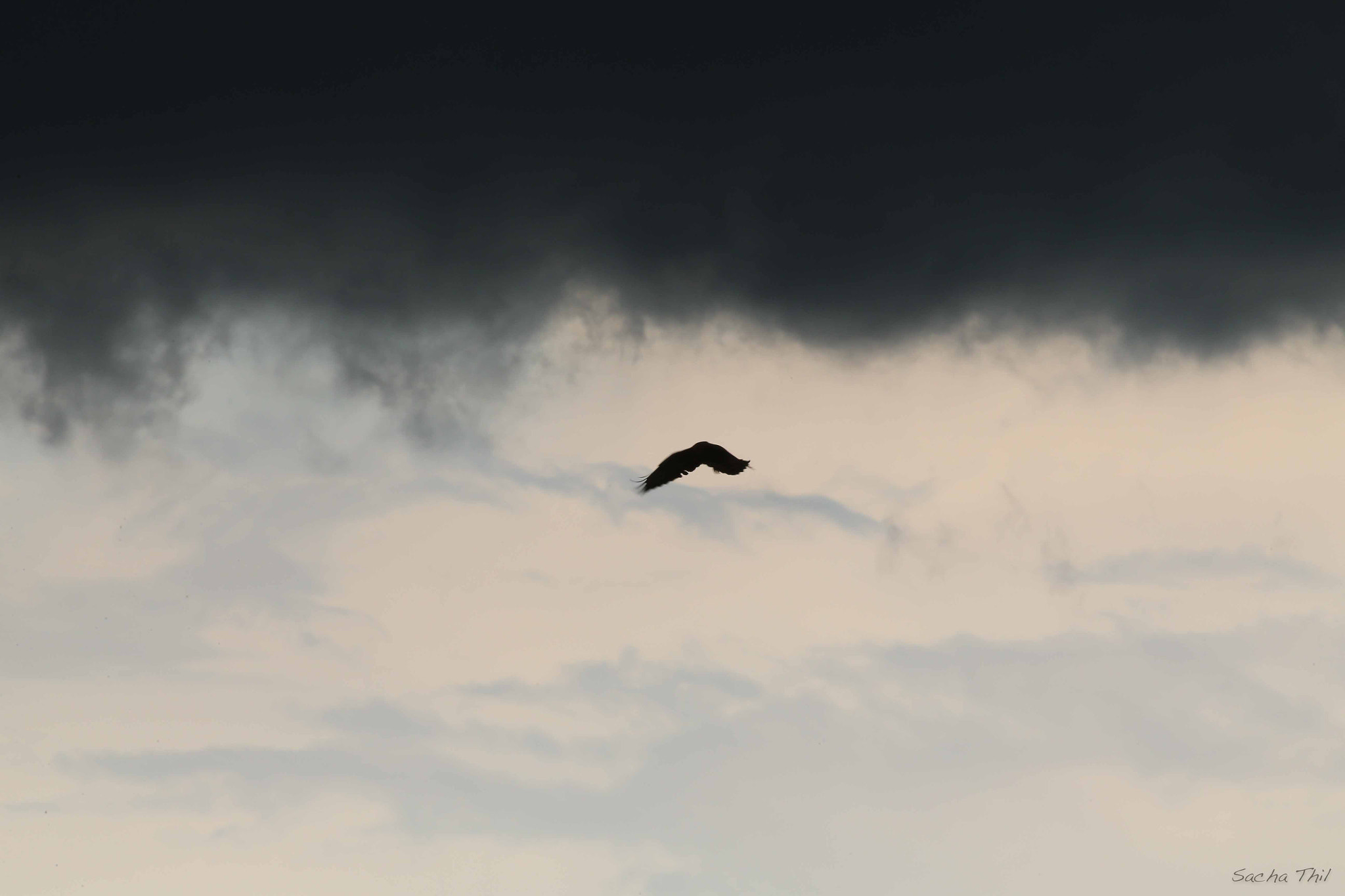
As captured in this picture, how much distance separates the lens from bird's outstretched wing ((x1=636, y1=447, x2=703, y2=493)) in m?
79.4

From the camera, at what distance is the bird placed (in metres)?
77.3

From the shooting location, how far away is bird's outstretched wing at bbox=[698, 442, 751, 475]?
7644cm

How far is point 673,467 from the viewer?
80.0m

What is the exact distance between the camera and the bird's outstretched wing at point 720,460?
76.4 metres

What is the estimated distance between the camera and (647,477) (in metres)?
79.7

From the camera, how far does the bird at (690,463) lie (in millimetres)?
77312

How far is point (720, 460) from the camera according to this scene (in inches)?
3061

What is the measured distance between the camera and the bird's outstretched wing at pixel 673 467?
260ft

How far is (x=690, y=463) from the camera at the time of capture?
261ft

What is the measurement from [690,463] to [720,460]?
2.20 metres

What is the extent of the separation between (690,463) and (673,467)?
2.92 feet

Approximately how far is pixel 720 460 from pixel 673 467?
302 centimetres

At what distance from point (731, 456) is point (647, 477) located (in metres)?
4.54

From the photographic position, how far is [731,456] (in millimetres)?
77062
